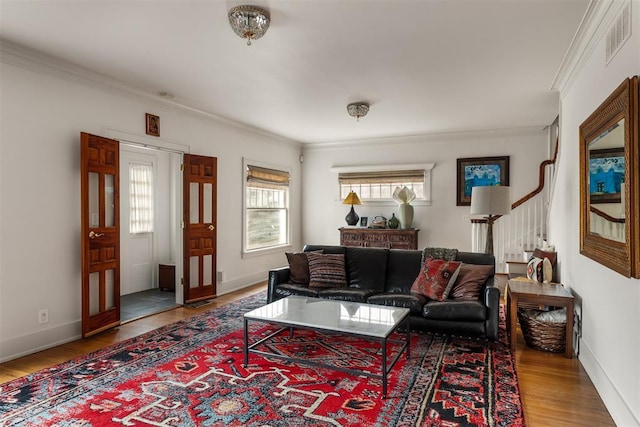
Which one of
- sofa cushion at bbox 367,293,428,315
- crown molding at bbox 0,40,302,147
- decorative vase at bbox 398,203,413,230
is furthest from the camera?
decorative vase at bbox 398,203,413,230

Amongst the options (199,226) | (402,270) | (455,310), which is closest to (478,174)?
(402,270)

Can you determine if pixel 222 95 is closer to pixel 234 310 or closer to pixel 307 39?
pixel 307 39

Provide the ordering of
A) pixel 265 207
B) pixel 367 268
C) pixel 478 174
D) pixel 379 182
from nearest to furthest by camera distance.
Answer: pixel 367 268 → pixel 478 174 → pixel 265 207 → pixel 379 182

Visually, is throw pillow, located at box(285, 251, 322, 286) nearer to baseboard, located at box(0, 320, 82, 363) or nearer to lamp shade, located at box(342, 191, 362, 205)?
baseboard, located at box(0, 320, 82, 363)

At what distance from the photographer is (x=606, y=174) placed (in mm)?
2506

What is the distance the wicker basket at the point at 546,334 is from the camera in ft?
11.0

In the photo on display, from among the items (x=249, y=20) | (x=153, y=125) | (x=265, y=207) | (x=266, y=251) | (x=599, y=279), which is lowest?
(x=266, y=251)

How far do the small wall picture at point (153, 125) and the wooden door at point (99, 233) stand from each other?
22.2 inches

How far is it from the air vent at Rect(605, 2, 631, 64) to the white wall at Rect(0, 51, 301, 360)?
431 cm

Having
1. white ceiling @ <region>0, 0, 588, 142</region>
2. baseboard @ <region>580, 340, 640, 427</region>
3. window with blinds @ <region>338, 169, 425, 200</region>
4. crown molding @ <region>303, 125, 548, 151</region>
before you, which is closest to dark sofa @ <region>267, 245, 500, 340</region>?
baseboard @ <region>580, 340, 640, 427</region>

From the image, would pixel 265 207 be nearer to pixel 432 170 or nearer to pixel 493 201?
pixel 432 170

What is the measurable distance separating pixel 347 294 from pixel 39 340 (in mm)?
2807

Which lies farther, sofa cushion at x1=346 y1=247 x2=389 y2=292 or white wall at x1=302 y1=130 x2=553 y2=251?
white wall at x1=302 y1=130 x2=553 y2=251

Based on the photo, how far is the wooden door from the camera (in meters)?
3.71
